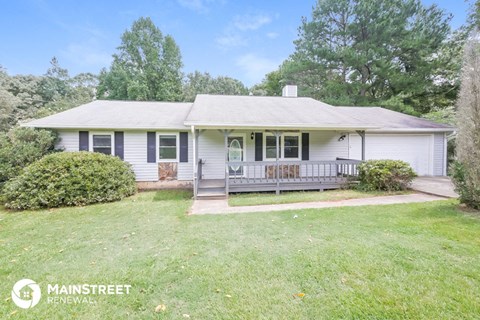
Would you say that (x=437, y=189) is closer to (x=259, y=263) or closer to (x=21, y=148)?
(x=259, y=263)

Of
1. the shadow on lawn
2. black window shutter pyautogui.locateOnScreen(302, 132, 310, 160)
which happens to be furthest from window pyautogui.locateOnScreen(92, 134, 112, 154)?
black window shutter pyautogui.locateOnScreen(302, 132, 310, 160)

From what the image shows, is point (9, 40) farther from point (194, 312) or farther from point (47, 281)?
point (194, 312)

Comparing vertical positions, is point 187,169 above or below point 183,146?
below

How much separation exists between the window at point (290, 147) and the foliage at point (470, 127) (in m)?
5.39

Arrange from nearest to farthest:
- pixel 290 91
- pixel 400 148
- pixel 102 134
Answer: pixel 102 134 < pixel 400 148 < pixel 290 91

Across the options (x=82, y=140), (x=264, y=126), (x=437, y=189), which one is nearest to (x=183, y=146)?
(x=264, y=126)

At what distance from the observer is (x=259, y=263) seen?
10.7ft

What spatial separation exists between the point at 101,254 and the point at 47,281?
783mm

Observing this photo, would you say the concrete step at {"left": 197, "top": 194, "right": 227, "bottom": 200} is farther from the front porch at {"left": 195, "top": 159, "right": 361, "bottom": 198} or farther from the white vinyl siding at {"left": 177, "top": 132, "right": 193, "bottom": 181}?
the white vinyl siding at {"left": 177, "top": 132, "right": 193, "bottom": 181}

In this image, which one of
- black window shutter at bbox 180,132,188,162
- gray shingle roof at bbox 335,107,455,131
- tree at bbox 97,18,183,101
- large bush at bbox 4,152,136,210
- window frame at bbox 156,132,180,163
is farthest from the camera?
tree at bbox 97,18,183,101

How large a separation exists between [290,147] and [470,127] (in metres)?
5.77

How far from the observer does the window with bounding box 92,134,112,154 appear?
958 centimetres

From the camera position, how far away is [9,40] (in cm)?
1872

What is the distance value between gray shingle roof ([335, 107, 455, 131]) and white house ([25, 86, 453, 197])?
0.07 meters
